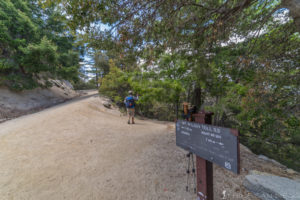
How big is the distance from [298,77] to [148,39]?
12.6 ft

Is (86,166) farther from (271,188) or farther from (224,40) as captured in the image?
(224,40)

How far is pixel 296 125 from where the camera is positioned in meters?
3.35

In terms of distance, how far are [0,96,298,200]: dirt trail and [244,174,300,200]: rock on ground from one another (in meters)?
0.17

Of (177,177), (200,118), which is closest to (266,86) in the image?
(200,118)

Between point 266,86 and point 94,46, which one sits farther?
point 94,46

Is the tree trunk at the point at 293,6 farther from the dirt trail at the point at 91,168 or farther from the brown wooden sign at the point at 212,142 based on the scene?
the dirt trail at the point at 91,168

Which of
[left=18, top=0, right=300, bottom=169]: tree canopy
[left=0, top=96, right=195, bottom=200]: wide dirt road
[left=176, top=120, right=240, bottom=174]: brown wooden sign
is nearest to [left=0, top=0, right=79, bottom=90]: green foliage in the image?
[left=18, top=0, right=300, bottom=169]: tree canopy

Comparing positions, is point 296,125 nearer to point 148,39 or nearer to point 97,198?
point 148,39

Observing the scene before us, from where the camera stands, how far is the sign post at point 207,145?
147cm

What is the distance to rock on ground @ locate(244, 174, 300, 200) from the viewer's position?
2.07 metres

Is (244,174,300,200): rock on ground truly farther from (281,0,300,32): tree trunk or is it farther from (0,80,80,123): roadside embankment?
(0,80,80,123): roadside embankment

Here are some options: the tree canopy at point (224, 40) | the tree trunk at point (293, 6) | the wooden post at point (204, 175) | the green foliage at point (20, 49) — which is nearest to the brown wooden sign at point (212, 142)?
the wooden post at point (204, 175)

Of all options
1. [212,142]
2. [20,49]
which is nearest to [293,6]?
[212,142]

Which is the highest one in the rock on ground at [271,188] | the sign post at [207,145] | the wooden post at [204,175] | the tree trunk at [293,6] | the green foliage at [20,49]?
the green foliage at [20,49]
